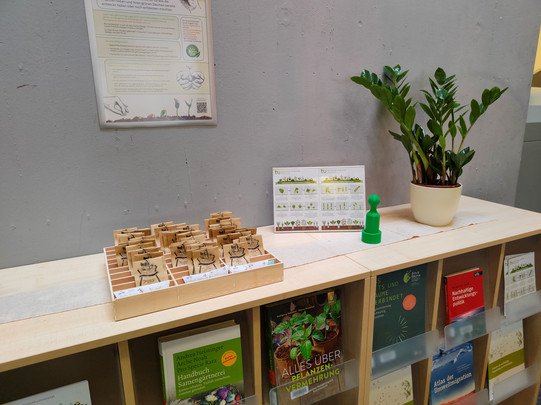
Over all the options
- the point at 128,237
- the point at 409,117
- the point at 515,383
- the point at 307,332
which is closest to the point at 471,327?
the point at 515,383

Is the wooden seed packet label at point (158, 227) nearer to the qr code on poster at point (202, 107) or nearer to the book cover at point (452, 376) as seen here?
the qr code on poster at point (202, 107)

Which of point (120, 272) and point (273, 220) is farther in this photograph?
point (273, 220)

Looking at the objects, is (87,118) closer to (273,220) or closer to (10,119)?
(10,119)

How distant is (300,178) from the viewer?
4.98ft

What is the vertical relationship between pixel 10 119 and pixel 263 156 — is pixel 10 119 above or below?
above

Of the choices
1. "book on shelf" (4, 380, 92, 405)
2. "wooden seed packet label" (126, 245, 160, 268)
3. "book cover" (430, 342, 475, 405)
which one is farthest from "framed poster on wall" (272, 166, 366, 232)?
"book on shelf" (4, 380, 92, 405)

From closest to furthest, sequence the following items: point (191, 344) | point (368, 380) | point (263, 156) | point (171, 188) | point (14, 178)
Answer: point (191, 344), point (14, 178), point (368, 380), point (171, 188), point (263, 156)

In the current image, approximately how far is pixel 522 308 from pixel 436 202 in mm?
652

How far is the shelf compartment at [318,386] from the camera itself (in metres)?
1.19

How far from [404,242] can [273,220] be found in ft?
1.71

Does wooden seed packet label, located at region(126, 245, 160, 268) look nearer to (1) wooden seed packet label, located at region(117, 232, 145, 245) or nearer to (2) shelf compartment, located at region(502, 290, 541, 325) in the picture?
(1) wooden seed packet label, located at region(117, 232, 145, 245)

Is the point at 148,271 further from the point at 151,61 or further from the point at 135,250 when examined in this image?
the point at 151,61

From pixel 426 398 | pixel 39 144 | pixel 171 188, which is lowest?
pixel 426 398

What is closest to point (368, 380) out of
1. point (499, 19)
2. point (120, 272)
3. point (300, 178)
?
point (300, 178)
